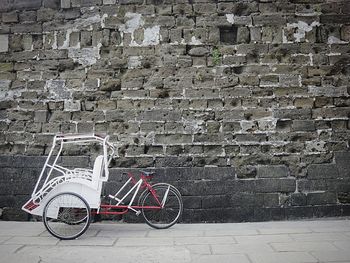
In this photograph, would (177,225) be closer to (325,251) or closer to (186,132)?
(186,132)

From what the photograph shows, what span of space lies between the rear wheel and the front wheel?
880 mm

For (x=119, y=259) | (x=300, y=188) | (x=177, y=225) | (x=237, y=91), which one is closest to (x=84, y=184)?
(x=119, y=259)

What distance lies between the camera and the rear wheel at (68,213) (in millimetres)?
4539

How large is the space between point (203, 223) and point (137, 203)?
1.10 m

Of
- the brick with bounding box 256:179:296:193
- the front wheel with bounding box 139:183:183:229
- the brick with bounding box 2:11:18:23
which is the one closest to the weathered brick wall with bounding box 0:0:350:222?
the brick with bounding box 256:179:296:193

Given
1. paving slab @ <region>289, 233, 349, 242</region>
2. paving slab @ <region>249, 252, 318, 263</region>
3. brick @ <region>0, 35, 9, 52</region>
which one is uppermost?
brick @ <region>0, 35, 9, 52</region>

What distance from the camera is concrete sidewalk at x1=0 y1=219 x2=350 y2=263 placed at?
375 centimetres

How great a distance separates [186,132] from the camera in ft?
18.4

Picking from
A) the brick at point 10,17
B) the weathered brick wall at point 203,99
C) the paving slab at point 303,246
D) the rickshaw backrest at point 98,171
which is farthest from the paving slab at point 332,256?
the brick at point 10,17

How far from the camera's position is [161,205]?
16.6 ft

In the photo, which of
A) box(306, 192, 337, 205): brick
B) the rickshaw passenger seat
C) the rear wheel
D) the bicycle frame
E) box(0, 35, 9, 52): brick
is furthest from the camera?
box(0, 35, 9, 52): brick

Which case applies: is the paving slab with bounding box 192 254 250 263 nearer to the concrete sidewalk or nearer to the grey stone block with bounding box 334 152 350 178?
the concrete sidewalk

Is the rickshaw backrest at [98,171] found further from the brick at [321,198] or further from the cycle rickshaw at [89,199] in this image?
the brick at [321,198]

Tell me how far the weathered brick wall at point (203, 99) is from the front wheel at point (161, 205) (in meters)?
0.29
